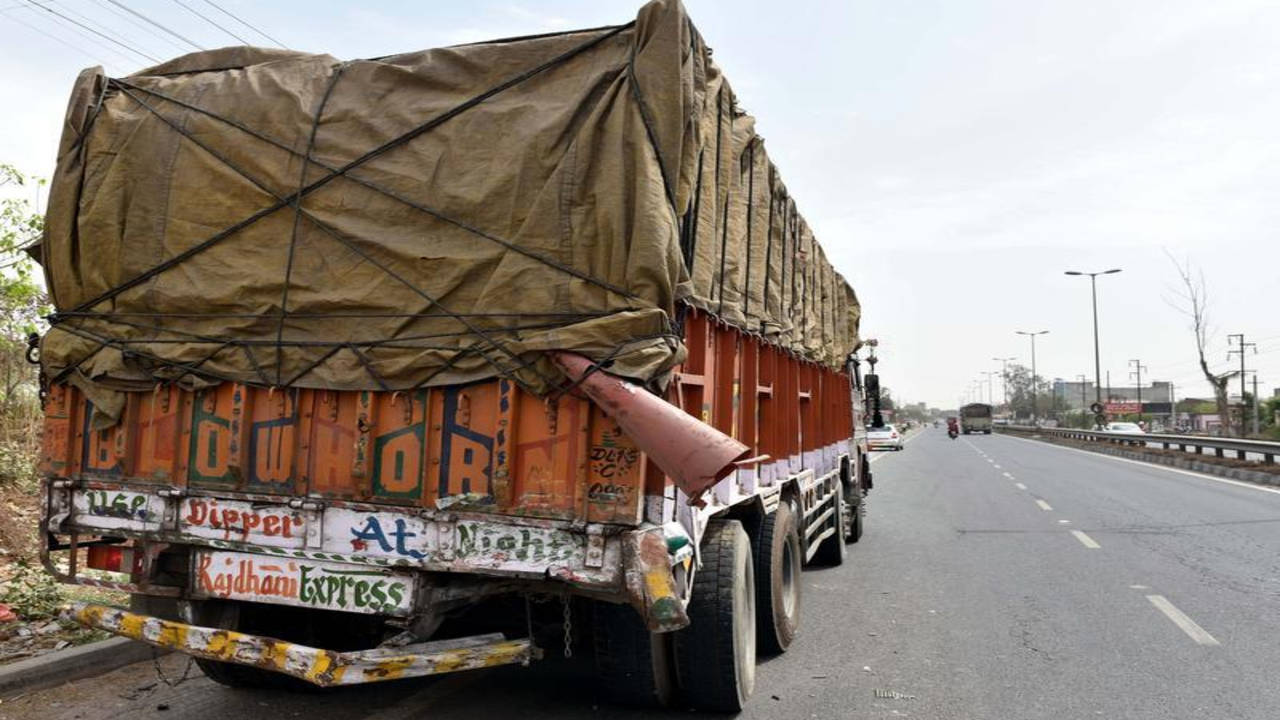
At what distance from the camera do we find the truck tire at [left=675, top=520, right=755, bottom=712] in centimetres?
421

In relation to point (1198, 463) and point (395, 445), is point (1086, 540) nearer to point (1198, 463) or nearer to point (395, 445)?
point (395, 445)

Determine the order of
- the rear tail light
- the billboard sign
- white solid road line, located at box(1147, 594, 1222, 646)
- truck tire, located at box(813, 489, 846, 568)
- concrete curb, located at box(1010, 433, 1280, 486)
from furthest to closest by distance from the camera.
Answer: the billboard sign → concrete curb, located at box(1010, 433, 1280, 486) → truck tire, located at box(813, 489, 846, 568) → white solid road line, located at box(1147, 594, 1222, 646) → the rear tail light

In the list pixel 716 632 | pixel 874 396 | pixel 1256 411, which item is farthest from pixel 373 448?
pixel 1256 411

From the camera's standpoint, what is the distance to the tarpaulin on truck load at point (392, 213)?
3604 millimetres

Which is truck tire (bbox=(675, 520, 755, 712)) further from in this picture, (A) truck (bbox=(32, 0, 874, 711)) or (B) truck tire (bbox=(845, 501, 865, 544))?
(B) truck tire (bbox=(845, 501, 865, 544))

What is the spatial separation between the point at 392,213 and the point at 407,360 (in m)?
0.70

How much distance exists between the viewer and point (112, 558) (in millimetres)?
4027

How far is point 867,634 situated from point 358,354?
432 cm

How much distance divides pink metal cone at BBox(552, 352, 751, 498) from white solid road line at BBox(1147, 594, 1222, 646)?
15.9ft

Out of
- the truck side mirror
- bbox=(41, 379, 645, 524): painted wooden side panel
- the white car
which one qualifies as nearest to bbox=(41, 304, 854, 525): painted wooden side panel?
bbox=(41, 379, 645, 524): painted wooden side panel

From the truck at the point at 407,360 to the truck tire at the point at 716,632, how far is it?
0.02 metres

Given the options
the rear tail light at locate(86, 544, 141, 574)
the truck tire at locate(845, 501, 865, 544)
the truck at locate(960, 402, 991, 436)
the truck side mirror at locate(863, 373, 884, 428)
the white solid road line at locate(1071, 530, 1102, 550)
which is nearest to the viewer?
the rear tail light at locate(86, 544, 141, 574)

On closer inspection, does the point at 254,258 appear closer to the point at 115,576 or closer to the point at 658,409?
the point at 658,409

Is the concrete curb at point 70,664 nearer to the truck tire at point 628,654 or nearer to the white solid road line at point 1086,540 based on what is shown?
the truck tire at point 628,654
